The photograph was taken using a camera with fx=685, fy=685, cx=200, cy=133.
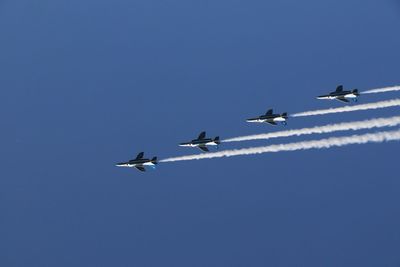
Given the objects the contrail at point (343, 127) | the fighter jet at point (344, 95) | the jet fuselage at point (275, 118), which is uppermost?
the fighter jet at point (344, 95)

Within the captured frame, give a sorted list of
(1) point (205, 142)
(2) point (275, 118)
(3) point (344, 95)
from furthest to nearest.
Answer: (3) point (344, 95) < (2) point (275, 118) < (1) point (205, 142)

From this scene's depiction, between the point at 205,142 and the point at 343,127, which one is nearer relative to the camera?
the point at 343,127

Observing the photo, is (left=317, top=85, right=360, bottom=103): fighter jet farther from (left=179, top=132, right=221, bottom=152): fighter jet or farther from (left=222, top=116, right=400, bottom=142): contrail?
(left=179, top=132, right=221, bottom=152): fighter jet

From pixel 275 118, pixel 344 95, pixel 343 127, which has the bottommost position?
pixel 343 127

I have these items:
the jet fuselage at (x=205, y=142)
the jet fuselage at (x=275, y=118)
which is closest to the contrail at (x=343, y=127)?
the jet fuselage at (x=275, y=118)

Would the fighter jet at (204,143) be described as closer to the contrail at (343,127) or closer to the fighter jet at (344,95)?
the contrail at (343,127)

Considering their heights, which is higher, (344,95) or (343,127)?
(344,95)

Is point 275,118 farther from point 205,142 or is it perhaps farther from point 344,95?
point 344,95

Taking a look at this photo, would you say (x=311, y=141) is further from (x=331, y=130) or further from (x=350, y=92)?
(x=350, y=92)

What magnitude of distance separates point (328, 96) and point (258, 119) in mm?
13210

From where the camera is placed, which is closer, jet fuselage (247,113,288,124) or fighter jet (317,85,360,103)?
jet fuselage (247,113,288,124)

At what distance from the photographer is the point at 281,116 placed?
Answer: 384 ft

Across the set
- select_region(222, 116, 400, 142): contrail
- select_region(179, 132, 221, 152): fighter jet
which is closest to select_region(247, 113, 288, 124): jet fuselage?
select_region(222, 116, 400, 142): contrail

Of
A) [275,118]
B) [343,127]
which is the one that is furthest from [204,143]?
[343,127]
